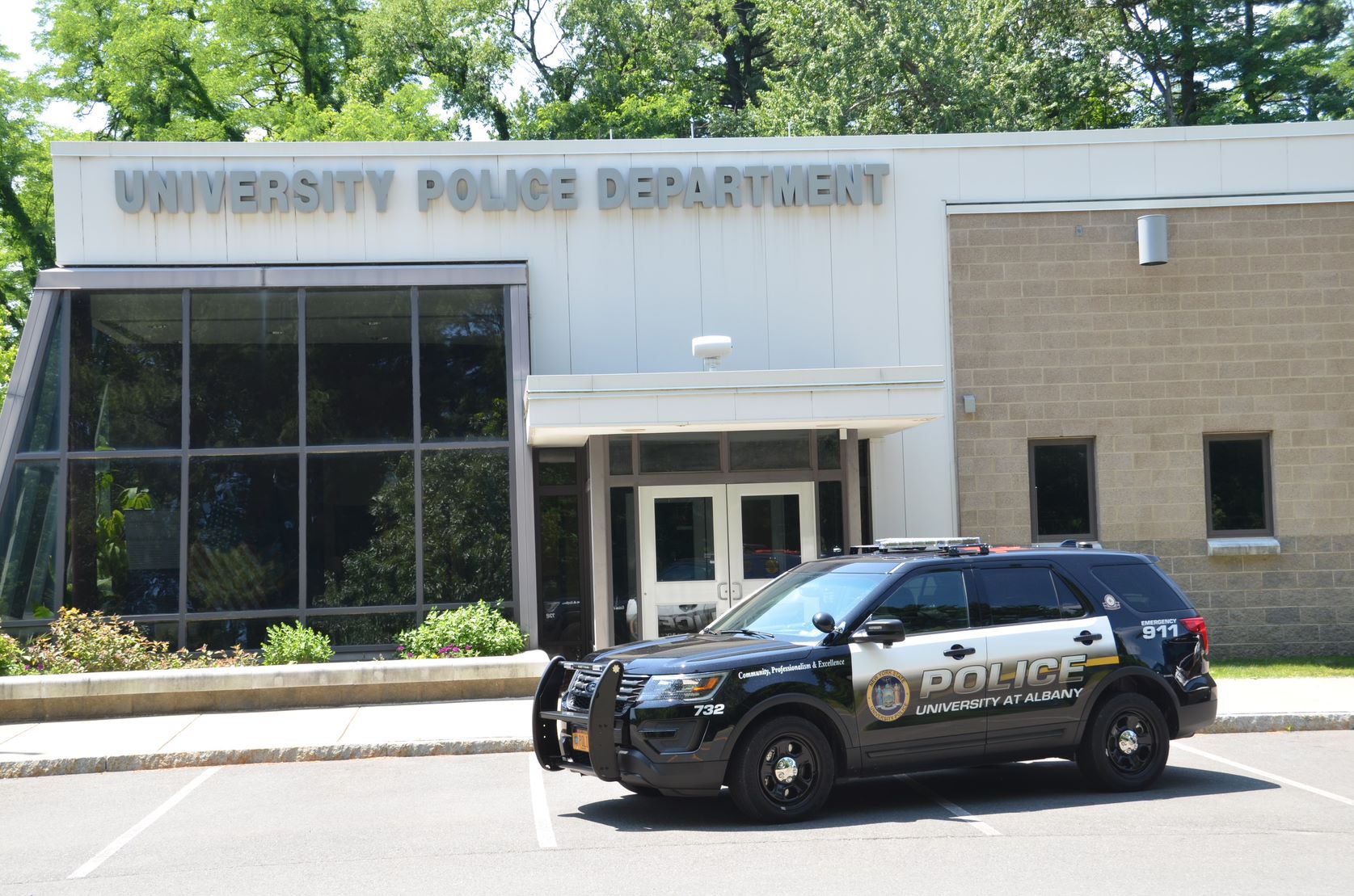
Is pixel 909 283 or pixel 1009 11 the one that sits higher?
pixel 1009 11

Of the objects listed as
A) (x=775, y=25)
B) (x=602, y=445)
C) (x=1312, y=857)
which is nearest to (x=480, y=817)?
(x=1312, y=857)

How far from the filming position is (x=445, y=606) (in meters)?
16.7

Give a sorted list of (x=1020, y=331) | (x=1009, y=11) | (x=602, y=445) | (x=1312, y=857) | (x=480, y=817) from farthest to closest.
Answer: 1. (x=1009, y=11)
2. (x=1020, y=331)
3. (x=602, y=445)
4. (x=480, y=817)
5. (x=1312, y=857)

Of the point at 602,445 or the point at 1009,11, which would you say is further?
the point at 1009,11

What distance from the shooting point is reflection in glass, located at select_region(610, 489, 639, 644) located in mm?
16281

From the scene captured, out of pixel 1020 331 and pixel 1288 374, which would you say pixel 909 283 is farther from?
pixel 1288 374

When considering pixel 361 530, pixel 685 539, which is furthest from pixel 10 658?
pixel 685 539

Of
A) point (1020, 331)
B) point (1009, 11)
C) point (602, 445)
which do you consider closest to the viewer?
point (602, 445)

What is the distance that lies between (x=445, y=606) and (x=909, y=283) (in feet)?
24.6

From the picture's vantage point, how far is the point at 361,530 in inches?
658

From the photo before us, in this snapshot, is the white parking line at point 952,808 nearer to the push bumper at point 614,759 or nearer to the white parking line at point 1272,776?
the push bumper at point 614,759

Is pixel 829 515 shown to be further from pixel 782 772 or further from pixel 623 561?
pixel 782 772

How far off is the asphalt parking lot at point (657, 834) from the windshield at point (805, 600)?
1.29 meters

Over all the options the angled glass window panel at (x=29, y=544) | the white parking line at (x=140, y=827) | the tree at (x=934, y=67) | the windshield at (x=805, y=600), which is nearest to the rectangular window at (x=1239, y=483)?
the windshield at (x=805, y=600)
